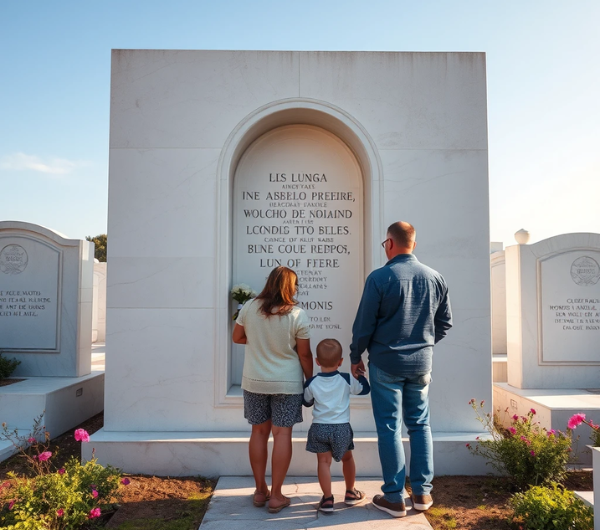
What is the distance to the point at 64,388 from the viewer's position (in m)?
6.22

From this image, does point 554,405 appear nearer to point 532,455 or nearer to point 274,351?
point 532,455

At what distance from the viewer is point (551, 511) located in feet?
10.8

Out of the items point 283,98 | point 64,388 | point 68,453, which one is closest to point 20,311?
point 64,388

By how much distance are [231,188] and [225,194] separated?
0.40m

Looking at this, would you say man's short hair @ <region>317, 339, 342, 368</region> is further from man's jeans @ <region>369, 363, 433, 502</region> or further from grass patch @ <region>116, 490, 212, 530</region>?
grass patch @ <region>116, 490, 212, 530</region>

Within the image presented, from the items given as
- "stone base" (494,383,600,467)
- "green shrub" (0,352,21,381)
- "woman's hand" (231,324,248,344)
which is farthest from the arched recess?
"green shrub" (0,352,21,381)

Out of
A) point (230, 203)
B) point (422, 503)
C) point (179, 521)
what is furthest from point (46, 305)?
point (422, 503)

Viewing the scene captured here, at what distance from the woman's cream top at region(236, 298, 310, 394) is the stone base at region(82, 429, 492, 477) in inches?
49.4

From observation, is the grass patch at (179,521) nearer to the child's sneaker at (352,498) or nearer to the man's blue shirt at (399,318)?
the child's sneaker at (352,498)

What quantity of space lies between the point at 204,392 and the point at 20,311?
3824 mm

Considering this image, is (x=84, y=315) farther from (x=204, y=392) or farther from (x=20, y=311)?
(x=204, y=392)

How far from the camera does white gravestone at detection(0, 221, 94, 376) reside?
7141 millimetres

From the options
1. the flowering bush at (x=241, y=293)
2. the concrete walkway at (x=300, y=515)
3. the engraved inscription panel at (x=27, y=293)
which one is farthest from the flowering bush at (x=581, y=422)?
the engraved inscription panel at (x=27, y=293)

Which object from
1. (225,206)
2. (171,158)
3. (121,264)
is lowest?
(121,264)
